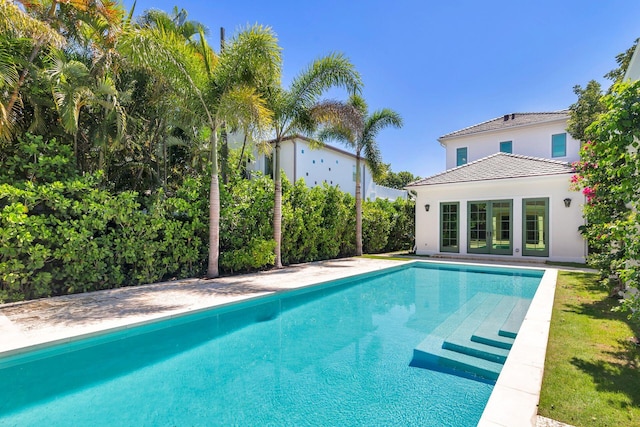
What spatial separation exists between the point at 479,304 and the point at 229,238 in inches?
317

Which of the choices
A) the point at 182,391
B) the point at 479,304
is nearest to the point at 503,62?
the point at 479,304

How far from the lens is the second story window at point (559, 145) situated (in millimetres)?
20875

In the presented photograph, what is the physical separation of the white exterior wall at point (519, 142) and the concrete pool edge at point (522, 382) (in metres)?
20.0

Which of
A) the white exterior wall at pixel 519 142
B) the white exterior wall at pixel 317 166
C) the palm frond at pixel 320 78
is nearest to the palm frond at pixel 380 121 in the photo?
the white exterior wall at pixel 317 166

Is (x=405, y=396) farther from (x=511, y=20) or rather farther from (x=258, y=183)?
(x=511, y=20)

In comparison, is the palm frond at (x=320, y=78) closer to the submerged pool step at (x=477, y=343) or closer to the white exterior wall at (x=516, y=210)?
the white exterior wall at (x=516, y=210)

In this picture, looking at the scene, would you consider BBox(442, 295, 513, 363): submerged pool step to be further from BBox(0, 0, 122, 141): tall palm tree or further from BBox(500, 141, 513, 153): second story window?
BBox(500, 141, 513, 153): second story window

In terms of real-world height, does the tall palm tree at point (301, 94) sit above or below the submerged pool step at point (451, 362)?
above

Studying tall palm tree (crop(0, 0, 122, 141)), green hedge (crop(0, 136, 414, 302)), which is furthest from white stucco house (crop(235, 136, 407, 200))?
tall palm tree (crop(0, 0, 122, 141))

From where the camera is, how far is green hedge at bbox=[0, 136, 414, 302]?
7.21 meters

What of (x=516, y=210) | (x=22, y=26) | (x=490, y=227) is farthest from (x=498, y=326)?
(x=22, y=26)

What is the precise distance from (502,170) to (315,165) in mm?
12491

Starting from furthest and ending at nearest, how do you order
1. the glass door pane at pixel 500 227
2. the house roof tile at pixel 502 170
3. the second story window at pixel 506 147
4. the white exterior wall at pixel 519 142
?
the second story window at pixel 506 147
the white exterior wall at pixel 519 142
the glass door pane at pixel 500 227
the house roof tile at pixel 502 170

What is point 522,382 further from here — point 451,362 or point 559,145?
point 559,145
